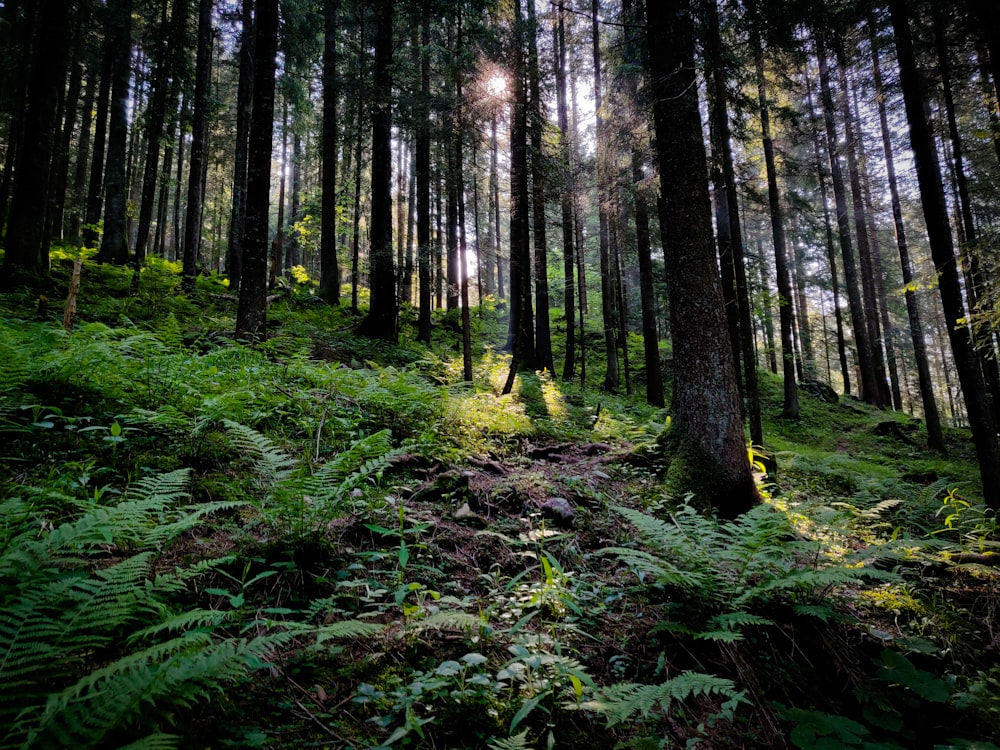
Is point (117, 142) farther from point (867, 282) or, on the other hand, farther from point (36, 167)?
point (867, 282)

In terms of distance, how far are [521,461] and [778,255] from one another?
17546 mm

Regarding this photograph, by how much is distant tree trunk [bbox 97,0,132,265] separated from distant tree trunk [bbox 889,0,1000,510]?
18.7 metres

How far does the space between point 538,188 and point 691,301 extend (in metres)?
8.32

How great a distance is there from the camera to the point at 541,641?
233 cm

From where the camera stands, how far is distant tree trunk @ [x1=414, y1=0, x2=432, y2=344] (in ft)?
35.4

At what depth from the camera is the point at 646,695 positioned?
1964 mm

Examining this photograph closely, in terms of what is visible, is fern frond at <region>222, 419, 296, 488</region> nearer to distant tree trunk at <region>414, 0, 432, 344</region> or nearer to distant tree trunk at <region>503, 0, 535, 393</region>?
distant tree trunk at <region>503, 0, 535, 393</region>

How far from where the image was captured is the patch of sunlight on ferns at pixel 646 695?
1.89m

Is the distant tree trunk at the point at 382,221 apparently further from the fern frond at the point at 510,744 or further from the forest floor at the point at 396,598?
the fern frond at the point at 510,744

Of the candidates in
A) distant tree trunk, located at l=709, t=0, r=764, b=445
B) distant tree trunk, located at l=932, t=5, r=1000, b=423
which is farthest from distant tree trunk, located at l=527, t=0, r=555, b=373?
distant tree trunk, located at l=932, t=5, r=1000, b=423

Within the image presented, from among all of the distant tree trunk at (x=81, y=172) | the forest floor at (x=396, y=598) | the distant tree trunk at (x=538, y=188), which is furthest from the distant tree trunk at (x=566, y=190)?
the distant tree trunk at (x=81, y=172)

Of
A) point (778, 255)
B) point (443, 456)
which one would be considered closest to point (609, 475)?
point (443, 456)

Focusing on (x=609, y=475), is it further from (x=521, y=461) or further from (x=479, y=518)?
(x=479, y=518)

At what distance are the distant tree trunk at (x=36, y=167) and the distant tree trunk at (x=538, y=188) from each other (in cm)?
950
